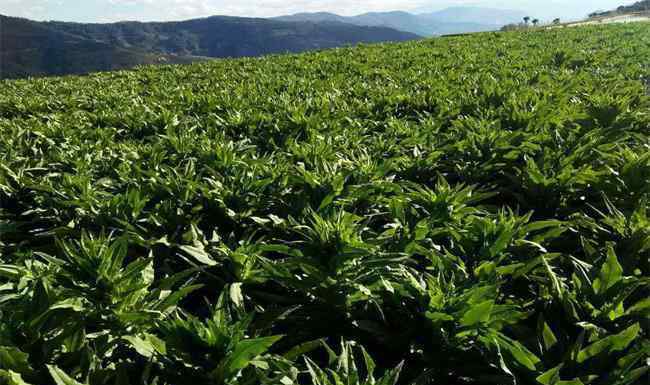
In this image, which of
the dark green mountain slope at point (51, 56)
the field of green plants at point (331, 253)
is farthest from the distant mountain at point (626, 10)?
the field of green plants at point (331, 253)

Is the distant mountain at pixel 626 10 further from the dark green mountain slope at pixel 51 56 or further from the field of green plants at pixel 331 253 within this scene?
the field of green plants at pixel 331 253

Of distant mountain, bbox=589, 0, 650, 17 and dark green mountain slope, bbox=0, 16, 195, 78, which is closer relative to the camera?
distant mountain, bbox=589, 0, 650, 17

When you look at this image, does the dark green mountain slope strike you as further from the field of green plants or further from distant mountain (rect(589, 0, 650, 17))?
the field of green plants

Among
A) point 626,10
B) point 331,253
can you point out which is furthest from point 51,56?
point 626,10

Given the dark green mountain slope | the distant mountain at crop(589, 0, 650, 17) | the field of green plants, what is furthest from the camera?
the dark green mountain slope

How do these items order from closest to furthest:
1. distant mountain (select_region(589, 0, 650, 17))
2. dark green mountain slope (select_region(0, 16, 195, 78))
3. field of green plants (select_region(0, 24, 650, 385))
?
1. field of green plants (select_region(0, 24, 650, 385))
2. distant mountain (select_region(589, 0, 650, 17))
3. dark green mountain slope (select_region(0, 16, 195, 78))

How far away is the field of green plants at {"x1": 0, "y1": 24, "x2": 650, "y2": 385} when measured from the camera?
1974mm

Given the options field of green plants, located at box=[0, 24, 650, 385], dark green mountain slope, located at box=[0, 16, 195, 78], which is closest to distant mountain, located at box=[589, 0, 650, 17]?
dark green mountain slope, located at box=[0, 16, 195, 78]

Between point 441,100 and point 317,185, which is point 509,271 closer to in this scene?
point 317,185

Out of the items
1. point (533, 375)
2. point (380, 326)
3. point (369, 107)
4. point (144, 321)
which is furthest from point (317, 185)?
point (369, 107)

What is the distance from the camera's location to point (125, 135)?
652 cm

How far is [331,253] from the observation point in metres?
2.68

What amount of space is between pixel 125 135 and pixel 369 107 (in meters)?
3.91

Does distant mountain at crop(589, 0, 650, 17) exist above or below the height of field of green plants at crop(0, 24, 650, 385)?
above
